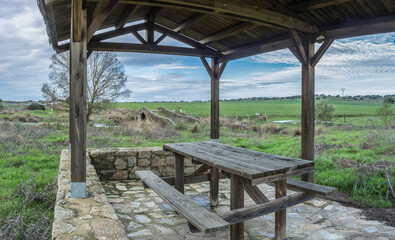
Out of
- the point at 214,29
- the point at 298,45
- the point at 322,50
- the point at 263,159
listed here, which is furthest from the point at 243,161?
the point at 214,29

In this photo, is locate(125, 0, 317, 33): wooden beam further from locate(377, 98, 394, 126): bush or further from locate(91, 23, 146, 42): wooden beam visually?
locate(377, 98, 394, 126): bush

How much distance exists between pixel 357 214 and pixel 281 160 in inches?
66.2

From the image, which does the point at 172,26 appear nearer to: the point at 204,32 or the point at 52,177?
the point at 204,32

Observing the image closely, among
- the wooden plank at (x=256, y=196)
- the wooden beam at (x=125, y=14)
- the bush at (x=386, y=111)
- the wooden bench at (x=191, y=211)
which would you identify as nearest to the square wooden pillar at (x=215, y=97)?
the wooden beam at (x=125, y=14)

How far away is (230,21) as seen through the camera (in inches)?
215

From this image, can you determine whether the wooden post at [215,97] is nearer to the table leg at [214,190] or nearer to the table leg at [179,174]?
the table leg at [214,190]

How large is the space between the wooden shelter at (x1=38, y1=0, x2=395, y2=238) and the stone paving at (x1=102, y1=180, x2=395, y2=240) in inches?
33.2

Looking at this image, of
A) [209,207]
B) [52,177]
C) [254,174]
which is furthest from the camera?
[52,177]

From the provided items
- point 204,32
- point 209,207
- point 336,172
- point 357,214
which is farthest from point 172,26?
point 357,214

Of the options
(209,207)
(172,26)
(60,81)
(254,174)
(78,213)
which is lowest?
(209,207)

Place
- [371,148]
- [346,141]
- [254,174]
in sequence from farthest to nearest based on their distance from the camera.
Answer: [346,141] → [371,148] → [254,174]

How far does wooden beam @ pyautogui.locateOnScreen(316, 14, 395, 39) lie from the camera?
4.10m

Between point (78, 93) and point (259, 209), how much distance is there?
2.35 meters

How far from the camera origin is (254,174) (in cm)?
255
